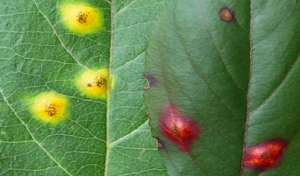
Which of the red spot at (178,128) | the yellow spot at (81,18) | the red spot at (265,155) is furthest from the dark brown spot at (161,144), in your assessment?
the yellow spot at (81,18)

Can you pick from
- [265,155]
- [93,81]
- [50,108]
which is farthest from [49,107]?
[265,155]

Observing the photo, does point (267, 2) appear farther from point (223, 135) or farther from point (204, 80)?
point (223, 135)

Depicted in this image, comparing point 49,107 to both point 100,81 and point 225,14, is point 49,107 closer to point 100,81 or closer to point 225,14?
point 100,81

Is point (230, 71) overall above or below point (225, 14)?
below

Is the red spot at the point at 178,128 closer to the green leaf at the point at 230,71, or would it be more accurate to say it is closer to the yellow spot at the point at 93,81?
the green leaf at the point at 230,71

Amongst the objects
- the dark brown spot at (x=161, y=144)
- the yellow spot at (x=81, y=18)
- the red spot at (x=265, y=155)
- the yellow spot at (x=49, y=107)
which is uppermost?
the yellow spot at (x=81, y=18)

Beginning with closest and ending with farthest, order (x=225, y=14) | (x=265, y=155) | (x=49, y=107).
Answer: (x=225, y=14) → (x=265, y=155) → (x=49, y=107)
